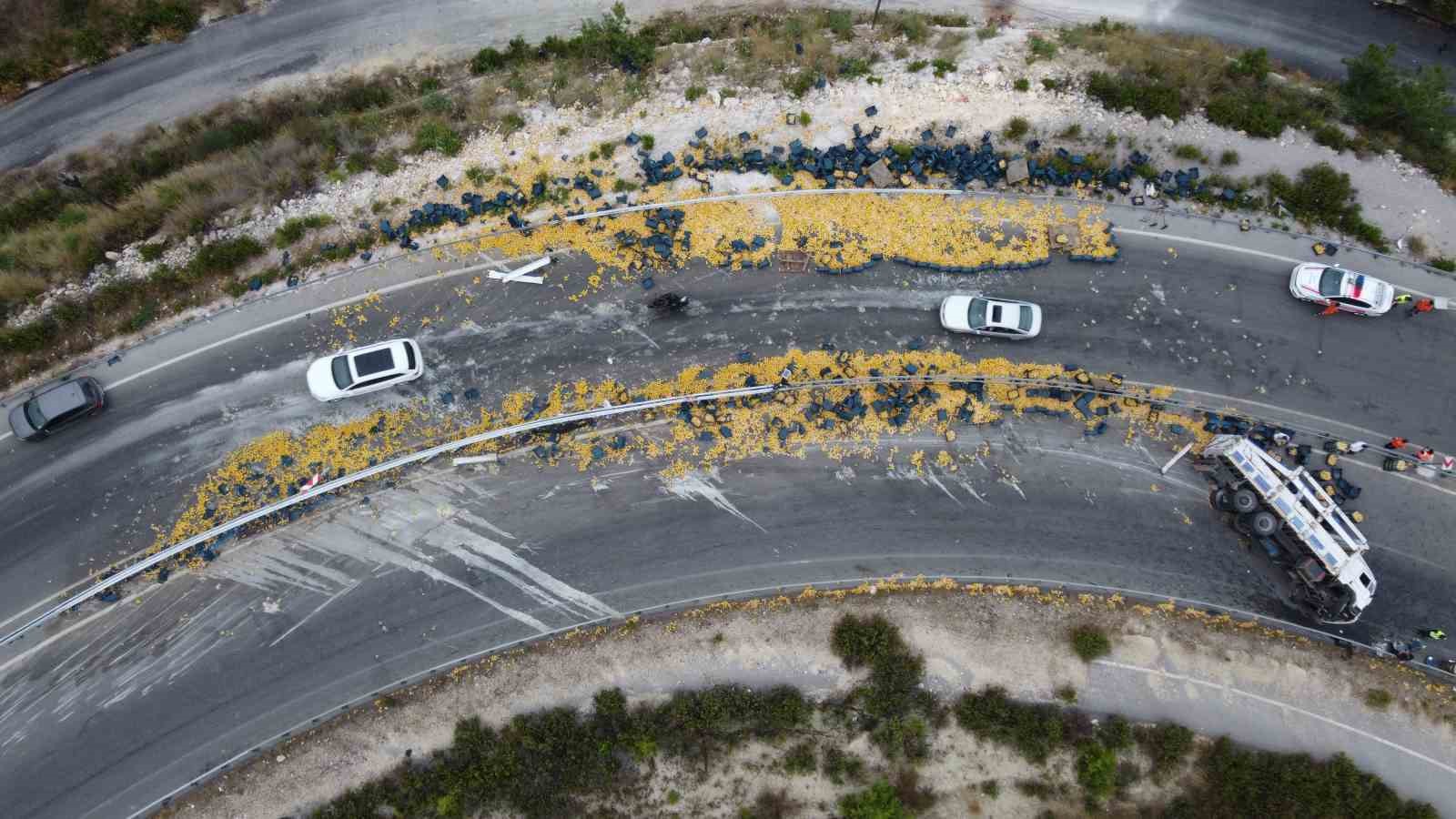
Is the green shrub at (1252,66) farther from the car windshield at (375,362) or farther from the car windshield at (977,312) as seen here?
the car windshield at (375,362)

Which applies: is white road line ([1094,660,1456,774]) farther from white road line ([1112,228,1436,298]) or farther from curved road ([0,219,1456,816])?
white road line ([1112,228,1436,298])

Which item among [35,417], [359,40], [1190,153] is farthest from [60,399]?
[1190,153]

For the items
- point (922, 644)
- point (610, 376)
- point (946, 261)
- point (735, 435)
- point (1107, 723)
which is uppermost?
point (946, 261)

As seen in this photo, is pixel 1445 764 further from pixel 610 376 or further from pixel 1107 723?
pixel 610 376

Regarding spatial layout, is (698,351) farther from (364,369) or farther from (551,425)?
(364,369)

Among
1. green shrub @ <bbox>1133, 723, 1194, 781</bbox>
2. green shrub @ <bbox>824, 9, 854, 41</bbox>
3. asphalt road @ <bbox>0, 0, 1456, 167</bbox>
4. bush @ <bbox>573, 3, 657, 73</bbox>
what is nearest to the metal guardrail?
green shrub @ <bbox>1133, 723, 1194, 781</bbox>

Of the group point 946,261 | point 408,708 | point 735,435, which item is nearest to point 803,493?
point 735,435

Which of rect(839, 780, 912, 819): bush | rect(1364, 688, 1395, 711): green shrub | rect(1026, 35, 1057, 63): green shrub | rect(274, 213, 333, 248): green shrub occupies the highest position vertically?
rect(1026, 35, 1057, 63): green shrub
